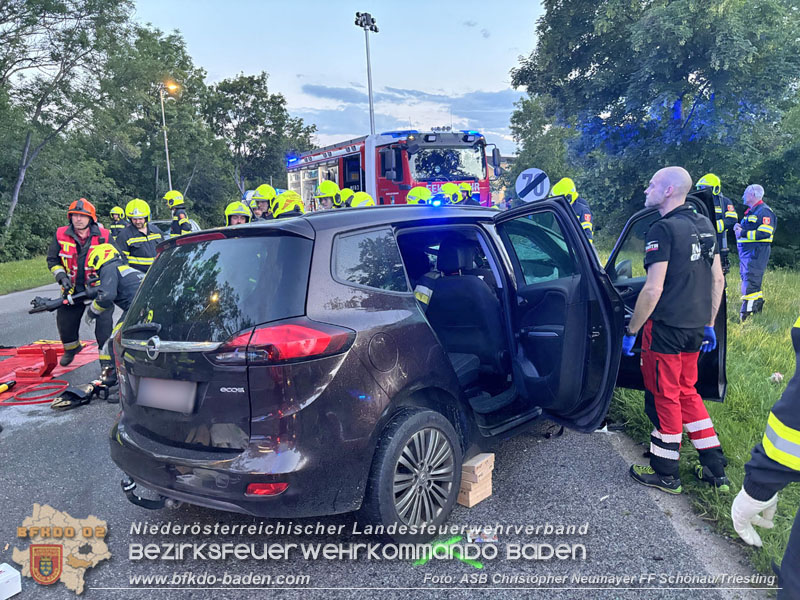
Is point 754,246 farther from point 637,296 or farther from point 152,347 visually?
point 152,347

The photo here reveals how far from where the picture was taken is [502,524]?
2922 mm

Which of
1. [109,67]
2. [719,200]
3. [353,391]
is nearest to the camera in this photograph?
[353,391]

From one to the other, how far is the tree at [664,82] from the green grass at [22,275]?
17.8 m

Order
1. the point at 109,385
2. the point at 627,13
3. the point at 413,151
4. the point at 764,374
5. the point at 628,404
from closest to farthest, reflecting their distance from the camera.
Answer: the point at 628,404, the point at 764,374, the point at 109,385, the point at 413,151, the point at 627,13

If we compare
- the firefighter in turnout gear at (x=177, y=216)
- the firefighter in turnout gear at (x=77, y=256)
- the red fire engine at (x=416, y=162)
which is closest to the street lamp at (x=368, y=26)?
the red fire engine at (x=416, y=162)

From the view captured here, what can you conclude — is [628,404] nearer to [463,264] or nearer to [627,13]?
[463,264]

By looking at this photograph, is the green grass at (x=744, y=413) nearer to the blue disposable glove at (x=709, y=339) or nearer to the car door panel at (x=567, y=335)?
the blue disposable glove at (x=709, y=339)

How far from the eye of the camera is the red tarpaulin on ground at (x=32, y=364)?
5660mm

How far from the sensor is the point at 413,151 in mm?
13453

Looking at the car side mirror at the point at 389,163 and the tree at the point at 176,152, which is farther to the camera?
the tree at the point at 176,152

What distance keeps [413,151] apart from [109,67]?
55.5 feet

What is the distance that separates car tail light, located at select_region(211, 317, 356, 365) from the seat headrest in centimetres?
180

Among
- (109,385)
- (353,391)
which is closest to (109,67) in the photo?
(109,385)

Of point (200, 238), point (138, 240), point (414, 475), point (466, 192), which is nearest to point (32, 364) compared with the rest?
point (138, 240)
